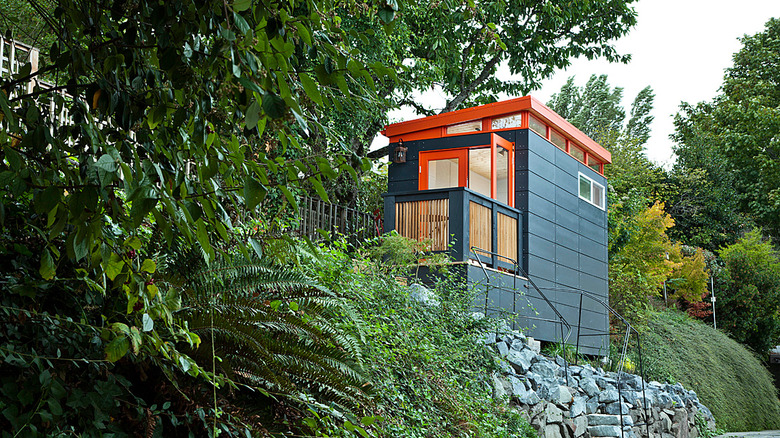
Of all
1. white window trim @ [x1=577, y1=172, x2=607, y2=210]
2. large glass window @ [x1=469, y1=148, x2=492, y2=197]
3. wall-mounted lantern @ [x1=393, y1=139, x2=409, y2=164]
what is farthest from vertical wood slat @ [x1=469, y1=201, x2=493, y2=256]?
white window trim @ [x1=577, y1=172, x2=607, y2=210]

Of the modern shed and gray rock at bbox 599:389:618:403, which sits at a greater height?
the modern shed

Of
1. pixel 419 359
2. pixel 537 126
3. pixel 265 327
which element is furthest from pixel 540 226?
pixel 265 327

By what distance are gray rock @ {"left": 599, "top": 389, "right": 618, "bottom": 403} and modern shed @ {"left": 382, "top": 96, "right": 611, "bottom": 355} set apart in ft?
3.95

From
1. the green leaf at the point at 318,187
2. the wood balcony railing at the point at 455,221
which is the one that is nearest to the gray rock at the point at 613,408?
the wood balcony railing at the point at 455,221

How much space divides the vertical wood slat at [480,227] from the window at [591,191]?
4.09m

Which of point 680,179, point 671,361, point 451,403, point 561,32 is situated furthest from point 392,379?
point 680,179

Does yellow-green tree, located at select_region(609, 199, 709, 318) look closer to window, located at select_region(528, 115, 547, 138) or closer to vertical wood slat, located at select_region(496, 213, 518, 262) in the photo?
window, located at select_region(528, 115, 547, 138)

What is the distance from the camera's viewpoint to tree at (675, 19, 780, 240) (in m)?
22.7

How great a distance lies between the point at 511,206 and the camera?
432 inches

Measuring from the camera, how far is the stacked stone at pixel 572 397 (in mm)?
7312

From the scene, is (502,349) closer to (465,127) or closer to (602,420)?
(602,420)

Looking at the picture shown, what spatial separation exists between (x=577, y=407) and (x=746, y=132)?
19875 mm

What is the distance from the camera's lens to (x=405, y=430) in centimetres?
469

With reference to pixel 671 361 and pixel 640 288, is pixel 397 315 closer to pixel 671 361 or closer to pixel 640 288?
pixel 671 361
